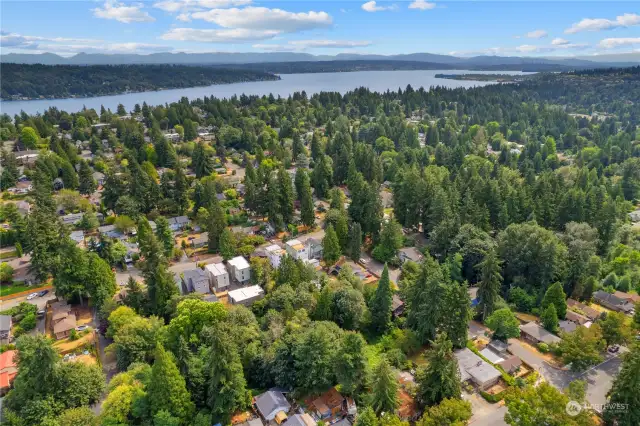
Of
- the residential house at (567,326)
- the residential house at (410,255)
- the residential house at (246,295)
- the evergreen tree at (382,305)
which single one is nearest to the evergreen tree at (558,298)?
the residential house at (567,326)

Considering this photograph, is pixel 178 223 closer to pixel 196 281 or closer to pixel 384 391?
pixel 196 281

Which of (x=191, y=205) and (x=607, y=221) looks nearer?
(x=607, y=221)

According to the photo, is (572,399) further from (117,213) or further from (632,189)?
(632,189)

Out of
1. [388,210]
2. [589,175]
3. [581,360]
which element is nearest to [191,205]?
[388,210]

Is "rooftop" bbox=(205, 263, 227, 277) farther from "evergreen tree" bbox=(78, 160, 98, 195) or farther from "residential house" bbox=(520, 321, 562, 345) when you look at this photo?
"evergreen tree" bbox=(78, 160, 98, 195)

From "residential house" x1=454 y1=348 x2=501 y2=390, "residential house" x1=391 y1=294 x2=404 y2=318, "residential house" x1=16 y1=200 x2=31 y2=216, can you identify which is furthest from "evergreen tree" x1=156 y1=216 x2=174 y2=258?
"residential house" x1=454 y1=348 x2=501 y2=390

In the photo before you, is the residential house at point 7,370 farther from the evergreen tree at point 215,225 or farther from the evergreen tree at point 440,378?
the evergreen tree at point 440,378
